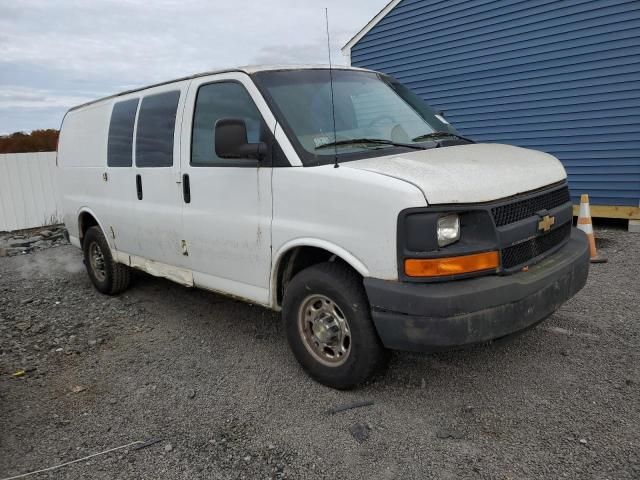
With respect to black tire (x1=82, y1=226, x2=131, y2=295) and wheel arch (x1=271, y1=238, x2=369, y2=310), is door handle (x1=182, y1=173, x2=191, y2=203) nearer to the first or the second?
wheel arch (x1=271, y1=238, x2=369, y2=310)

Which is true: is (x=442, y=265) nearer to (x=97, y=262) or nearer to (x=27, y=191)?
(x=97, y=262)

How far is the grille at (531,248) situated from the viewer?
112 inches

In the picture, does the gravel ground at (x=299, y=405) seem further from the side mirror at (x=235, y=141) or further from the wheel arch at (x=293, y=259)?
the side mirror at (x=235, y=141)

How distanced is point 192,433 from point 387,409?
3.82 feet

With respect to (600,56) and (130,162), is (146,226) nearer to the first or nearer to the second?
(130,162)

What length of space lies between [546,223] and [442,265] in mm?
925

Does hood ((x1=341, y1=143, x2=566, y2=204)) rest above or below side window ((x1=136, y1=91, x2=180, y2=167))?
below

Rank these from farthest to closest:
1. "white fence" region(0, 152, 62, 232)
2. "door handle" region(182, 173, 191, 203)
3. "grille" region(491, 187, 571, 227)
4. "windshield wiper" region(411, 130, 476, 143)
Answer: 1. "white fence" region(0, 152, 62, 232)
2. "door handle" region(182, 173, 191, 203)
3. "windshield wiper" region(411, 130, 476, 143)
4. "grille" region(491, 187, 571, 227)

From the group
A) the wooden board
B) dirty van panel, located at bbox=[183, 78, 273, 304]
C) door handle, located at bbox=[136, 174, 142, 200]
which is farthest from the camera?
the wooden board

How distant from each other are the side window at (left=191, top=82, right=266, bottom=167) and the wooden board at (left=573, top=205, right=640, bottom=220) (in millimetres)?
6808

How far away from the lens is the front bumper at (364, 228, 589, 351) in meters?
2.61

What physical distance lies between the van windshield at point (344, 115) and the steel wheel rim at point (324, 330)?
91 centimetres

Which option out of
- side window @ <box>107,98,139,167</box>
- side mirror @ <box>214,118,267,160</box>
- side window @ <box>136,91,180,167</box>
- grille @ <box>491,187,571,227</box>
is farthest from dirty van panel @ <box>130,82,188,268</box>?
grille @ <box>491,187,571,227</box>

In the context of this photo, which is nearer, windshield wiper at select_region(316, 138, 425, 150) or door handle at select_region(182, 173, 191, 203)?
windshield wiper at select_region(316, 138, 425, 150)
